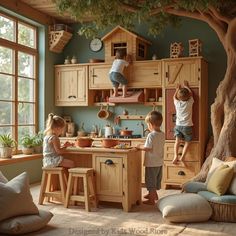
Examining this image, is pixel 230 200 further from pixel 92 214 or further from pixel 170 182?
pixel 170 182

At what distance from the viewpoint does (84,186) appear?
16.0ft

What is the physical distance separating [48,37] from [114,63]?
1.60 meters

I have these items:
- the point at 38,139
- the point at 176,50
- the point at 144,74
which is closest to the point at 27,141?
the point at 38,139

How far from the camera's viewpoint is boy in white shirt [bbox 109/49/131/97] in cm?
694

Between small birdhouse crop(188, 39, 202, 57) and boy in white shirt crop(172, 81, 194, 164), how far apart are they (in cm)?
64

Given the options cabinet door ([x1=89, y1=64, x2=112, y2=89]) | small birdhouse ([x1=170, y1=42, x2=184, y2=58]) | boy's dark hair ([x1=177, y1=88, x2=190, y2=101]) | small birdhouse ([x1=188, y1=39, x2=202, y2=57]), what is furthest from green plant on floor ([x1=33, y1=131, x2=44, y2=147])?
small birdhouse ([x1=188, y1=39, x2=202, y2=57])

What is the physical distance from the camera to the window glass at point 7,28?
22.0 feet

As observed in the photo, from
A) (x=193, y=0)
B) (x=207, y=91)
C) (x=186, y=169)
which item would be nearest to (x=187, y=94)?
(x=207, y=91)

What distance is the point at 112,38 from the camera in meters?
7.40

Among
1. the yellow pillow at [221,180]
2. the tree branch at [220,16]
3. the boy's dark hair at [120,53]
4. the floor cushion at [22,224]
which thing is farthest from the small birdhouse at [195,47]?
the floor cushion at [22,224]

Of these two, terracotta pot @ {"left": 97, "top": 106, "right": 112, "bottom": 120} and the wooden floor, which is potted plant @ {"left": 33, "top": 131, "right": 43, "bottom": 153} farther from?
the wooden floor

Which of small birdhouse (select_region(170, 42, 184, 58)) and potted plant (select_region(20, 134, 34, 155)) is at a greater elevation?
small birdhouse (select_region(170, 42, 184, 58))

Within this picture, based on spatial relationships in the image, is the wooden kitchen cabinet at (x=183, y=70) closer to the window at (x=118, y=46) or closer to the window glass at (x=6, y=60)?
the window at (x=118, y=46)

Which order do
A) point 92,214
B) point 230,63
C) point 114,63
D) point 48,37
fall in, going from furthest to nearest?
point 48,37
point 114,63
point 230,63
point 92,214
